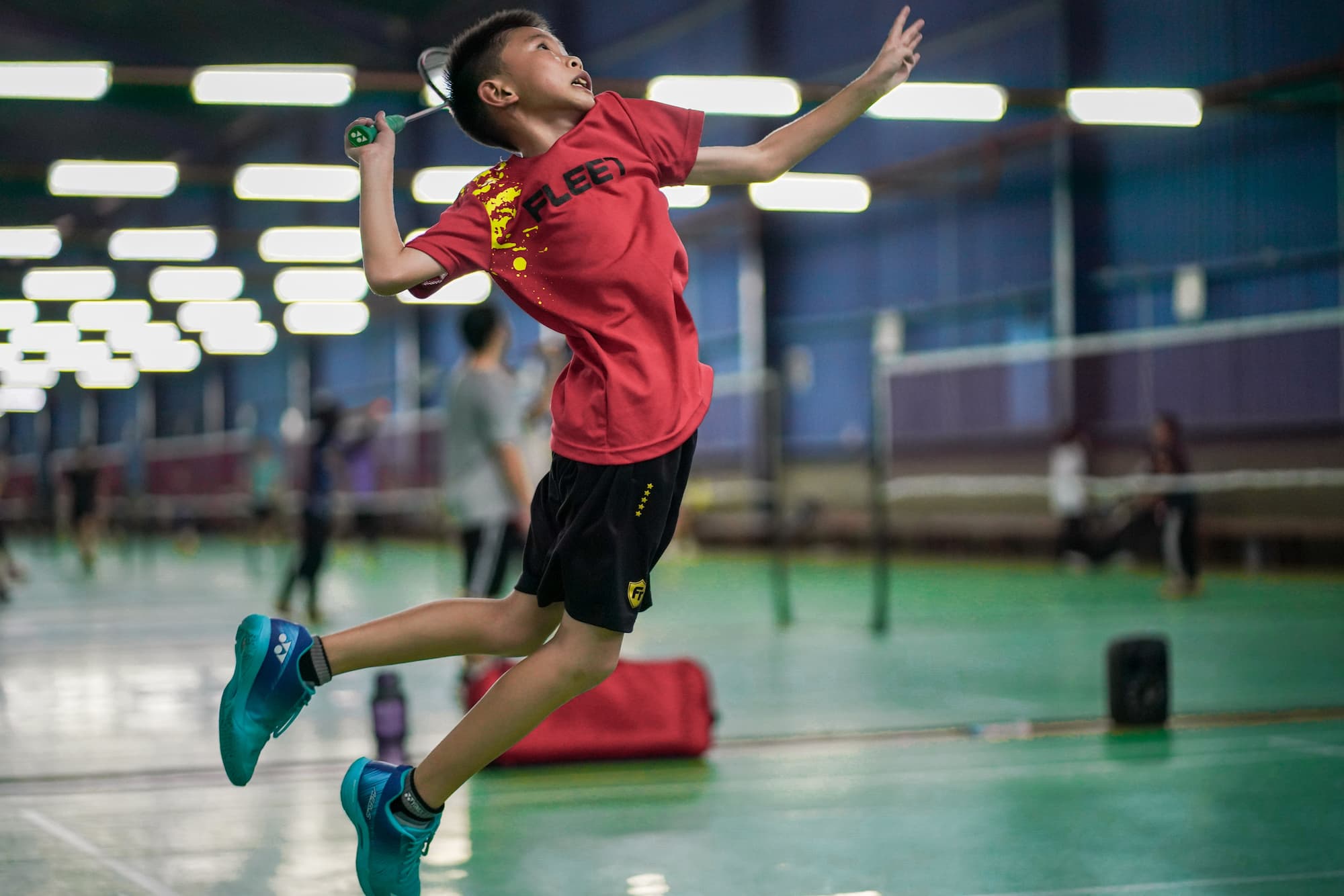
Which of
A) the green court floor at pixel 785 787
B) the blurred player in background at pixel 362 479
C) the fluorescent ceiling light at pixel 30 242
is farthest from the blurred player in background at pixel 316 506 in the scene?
the fluorescent ceiling light at pixel 30 242

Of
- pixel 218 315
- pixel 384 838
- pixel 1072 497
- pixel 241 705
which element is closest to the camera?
pixel 384 838

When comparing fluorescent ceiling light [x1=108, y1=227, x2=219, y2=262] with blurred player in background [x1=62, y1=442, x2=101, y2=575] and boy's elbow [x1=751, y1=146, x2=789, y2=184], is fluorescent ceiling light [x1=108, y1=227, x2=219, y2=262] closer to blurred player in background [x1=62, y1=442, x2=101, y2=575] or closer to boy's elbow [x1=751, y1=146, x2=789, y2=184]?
blurred player in background [x1=62, y1=442, x2=101, y2=575]

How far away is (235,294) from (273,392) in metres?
12.9

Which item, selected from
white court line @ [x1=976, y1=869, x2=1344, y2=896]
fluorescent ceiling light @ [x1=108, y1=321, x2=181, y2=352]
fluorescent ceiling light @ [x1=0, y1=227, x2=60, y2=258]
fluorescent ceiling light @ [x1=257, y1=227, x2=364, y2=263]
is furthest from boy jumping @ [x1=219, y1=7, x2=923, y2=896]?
fluorescent ceiling light @ [x1=108, y1=321, x2=181, y2=352]

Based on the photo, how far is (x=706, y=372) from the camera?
322 centimetres

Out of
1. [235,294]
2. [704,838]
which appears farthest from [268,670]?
[235,294]

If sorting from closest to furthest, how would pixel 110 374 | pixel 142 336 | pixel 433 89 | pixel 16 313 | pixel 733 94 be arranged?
pixel 433 89 < pixel 733 94 < pixel 16 313 < pixel 142 336 < pixel 110 374

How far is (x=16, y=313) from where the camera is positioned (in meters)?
32.7

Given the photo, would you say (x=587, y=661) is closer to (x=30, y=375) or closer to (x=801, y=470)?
(x=801, y=470)

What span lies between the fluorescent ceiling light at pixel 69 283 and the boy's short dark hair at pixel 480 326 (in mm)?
23413

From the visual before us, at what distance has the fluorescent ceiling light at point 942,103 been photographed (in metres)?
14.2

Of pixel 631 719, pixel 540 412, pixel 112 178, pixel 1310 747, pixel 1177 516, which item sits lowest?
pixel 1310 747

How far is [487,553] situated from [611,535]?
4.27 m

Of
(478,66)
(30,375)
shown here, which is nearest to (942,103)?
(478,66)
